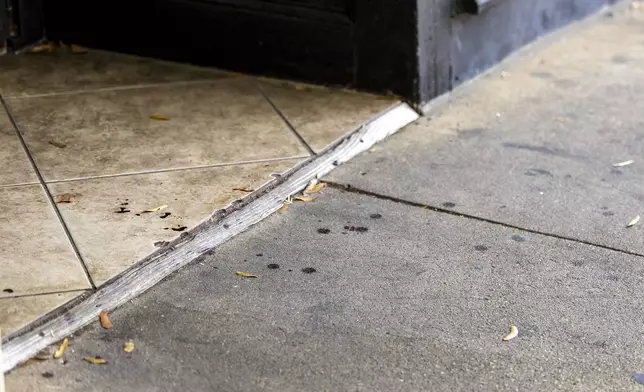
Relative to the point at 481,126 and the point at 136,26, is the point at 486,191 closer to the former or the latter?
the point at 481,126

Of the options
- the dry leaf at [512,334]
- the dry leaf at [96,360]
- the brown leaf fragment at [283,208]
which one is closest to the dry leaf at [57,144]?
the brown leaf fragment at [283,208]

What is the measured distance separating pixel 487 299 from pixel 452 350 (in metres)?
0.36

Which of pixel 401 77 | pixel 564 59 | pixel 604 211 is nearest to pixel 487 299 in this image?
pixel 604 211

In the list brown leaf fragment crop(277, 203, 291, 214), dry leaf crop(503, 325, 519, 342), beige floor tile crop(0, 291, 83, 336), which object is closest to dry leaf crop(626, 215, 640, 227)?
dry leaf crop(503, 325, 519, 342)

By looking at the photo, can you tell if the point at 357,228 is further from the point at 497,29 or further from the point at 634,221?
the point at 497,29

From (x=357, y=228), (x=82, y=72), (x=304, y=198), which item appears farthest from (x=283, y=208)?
(x=82, y=72)

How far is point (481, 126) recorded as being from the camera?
16.4 ft

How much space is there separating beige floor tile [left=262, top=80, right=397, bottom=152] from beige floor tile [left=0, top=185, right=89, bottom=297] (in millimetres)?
1252

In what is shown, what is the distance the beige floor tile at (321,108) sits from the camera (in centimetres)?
472

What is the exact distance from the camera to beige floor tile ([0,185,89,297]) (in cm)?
339

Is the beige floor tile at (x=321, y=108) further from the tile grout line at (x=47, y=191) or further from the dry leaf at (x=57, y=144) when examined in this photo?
the tile grout line at (x=47, y=191)

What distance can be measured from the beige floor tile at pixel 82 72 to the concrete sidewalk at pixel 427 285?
1.37 meters

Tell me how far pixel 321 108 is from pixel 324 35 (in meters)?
0.42

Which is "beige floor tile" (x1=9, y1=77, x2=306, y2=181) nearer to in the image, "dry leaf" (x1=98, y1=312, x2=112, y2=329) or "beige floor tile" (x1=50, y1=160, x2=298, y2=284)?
"beige floor tile" (x1=50, y1=160, x2=298, y2=284)
